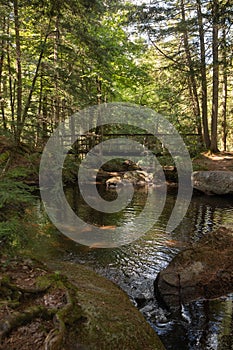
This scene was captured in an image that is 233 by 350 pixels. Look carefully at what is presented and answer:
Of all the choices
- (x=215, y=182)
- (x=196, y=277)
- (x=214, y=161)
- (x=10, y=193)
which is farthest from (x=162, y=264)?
(x=214, y=161)

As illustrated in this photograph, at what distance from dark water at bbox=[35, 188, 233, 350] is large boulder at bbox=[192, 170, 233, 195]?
1028 millimetres

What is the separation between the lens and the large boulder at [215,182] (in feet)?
37.4

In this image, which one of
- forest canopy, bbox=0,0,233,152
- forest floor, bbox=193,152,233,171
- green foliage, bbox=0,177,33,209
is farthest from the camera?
forest floor, bbox=193,152,233,171

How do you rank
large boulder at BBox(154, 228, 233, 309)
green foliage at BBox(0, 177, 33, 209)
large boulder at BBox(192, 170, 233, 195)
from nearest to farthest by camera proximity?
green foliage at BBox(0, 177, 33, 209) → large boulder at BBox(154, 228, 233, 309) → large boulder at BBox(192, 170, 233, 195)

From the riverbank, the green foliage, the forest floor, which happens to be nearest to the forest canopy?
the forest floor

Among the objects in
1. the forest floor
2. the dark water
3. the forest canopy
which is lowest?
the dark water

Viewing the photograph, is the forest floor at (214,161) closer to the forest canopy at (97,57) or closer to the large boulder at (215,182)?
the forest canopy at (97,57)

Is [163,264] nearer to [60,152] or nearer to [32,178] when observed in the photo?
[60,152]

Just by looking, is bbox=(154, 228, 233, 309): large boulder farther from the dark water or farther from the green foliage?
the green foliage

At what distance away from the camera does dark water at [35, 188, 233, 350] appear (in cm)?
344

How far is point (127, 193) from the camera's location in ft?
40.5

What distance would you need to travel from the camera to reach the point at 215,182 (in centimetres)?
1168

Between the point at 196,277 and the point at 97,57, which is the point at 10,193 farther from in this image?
the point at 97,57

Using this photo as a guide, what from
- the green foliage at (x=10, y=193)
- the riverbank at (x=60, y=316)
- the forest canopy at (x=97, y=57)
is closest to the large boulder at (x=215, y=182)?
the forest canopy at (x=97, y=57)
